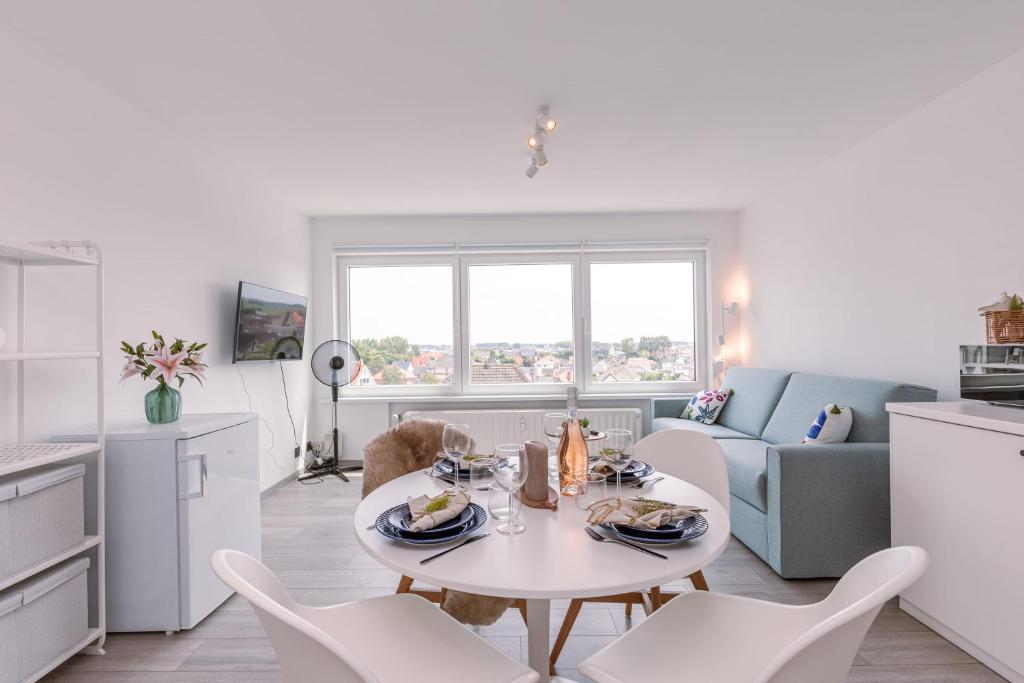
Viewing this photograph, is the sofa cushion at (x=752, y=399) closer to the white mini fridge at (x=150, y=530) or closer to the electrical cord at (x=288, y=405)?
the white mini fridge at (x=150, y=530)

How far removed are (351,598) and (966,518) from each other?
2.55 m

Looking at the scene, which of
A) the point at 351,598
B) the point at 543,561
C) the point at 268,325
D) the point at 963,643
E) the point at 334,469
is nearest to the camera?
the point at 543,561

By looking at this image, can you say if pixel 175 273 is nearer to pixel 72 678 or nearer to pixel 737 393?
pixel 72 678

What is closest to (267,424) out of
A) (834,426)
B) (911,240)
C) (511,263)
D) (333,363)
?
(333,363)

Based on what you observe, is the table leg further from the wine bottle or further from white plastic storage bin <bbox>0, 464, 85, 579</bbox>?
white plastic storage bin <bbox>0, 464, 85, 579</bbox>

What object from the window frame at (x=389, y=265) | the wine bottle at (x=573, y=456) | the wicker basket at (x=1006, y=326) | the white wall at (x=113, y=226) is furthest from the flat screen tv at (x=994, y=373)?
the white wall at (x=113, y=226)

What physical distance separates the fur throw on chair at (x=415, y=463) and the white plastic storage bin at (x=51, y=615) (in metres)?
1.06

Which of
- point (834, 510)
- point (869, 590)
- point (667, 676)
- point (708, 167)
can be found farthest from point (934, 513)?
point (708, 167)

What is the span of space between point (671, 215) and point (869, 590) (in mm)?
4343

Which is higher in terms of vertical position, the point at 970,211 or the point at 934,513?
the point at 970,211

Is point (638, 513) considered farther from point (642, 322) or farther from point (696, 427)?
point (642, 322)

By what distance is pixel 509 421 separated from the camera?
4648mm

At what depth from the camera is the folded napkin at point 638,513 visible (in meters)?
1.18

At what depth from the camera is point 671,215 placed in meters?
4.92
